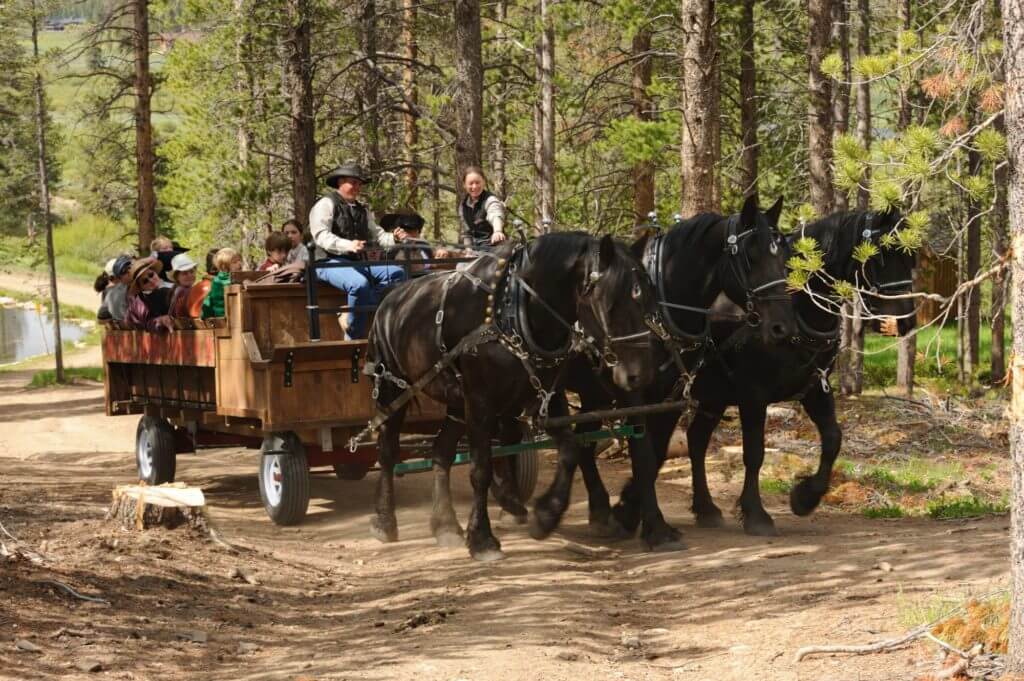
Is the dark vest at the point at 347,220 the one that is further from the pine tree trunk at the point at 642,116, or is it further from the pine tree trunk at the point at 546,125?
the pine tree trunk at the point at 642,116

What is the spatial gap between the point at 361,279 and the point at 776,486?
452 cm

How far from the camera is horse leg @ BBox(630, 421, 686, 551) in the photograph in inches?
366

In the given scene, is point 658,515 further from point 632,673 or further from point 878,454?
point 878,454

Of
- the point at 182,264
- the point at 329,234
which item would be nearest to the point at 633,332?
the point at 329,234

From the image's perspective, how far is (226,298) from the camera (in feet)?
36.7

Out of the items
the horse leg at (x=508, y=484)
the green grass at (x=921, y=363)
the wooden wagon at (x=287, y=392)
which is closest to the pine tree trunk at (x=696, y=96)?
the wooden wagon at (x=287, y=392)

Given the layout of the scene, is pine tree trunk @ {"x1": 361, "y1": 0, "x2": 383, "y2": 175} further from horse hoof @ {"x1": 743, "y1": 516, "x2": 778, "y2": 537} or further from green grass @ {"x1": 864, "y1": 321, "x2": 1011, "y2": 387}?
horse hoof @ {"x1": 743, "y1": 516, "x2": 778, "y2": 537}

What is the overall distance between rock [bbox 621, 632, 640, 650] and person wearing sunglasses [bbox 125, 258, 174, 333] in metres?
7.43

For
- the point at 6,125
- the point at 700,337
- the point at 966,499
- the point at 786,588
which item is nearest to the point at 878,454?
the point at 966,499

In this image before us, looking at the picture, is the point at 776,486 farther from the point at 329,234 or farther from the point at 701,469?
the point at 329,234

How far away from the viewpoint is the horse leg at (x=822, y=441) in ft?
32.2

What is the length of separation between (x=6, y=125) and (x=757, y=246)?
34.5 metres

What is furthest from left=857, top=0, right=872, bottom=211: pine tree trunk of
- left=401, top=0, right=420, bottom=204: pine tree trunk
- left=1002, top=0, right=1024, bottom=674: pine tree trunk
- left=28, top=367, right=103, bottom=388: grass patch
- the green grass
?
left=28, top=367, right=103, bottom=388: grass patch

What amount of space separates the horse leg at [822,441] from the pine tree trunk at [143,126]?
56.8 feet
